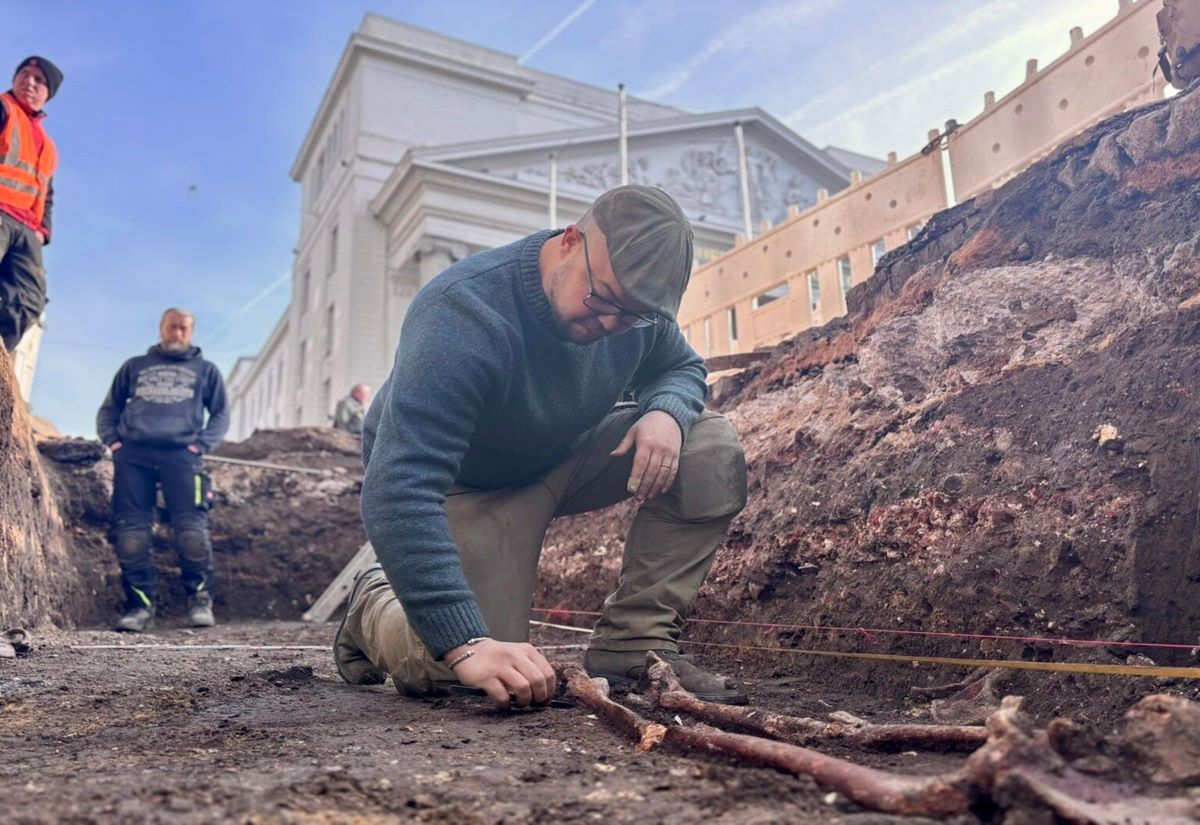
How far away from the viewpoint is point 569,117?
81.4ft

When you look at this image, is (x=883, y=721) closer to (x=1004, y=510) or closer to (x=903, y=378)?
(x=1004, y=510)

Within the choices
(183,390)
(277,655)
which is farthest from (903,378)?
(183,390)

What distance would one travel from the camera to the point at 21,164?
4328mm

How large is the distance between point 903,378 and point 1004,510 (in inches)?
39.7

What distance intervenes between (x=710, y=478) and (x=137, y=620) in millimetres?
3597

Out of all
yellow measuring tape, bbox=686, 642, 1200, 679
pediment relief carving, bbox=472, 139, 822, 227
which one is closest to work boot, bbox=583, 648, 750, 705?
yellow measuring tape, bbox=686, 642, 1200, 679

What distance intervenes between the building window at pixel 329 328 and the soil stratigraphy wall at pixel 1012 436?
18328mm

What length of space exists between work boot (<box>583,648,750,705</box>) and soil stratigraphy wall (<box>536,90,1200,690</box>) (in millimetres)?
585

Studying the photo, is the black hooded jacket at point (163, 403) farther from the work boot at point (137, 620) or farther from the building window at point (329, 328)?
the building window at point (329, 328)

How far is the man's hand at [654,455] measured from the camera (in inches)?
89.4

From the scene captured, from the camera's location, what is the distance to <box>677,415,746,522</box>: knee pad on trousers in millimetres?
2355

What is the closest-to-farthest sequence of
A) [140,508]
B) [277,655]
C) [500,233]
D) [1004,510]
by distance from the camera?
1. [1004,510]
2. [277,655]
3. [140,508]
4. [500,233]

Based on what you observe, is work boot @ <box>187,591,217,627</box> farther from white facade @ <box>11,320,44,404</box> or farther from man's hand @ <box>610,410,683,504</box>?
man's hand @ <box>610,410,683,504</box>

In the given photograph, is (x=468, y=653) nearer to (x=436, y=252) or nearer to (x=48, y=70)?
(x=48, y=70)
